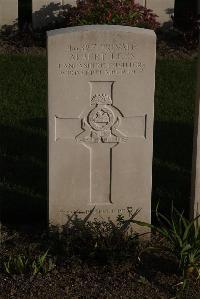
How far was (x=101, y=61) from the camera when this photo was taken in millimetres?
5785

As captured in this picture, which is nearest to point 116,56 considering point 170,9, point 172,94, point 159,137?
point 159,137

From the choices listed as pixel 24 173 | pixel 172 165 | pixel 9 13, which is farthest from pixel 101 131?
pixel 9 13

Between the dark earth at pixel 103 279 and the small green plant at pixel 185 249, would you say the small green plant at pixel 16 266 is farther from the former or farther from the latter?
the small green plant at pixel 185 249

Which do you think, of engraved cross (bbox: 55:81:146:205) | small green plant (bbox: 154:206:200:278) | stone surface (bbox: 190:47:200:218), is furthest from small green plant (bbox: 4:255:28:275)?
stone surface (bbox: 190:47:200:218)

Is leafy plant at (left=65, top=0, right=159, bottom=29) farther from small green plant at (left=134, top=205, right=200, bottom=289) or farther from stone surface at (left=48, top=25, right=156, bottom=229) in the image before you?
small green plant at (left=134, top=205, right=200, bottom=289)

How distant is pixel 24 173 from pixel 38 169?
0.62 feet

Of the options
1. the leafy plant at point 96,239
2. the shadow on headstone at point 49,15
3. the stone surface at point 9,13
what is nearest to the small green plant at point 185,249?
the leafy plant at point 96,239

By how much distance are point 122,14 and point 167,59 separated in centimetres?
106

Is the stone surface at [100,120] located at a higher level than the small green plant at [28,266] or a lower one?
higher

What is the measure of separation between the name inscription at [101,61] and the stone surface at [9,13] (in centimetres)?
760

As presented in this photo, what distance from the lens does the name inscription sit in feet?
18.9

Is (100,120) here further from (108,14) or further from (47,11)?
(47,11)

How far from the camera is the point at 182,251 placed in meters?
5.60

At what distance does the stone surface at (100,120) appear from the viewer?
227 inches
